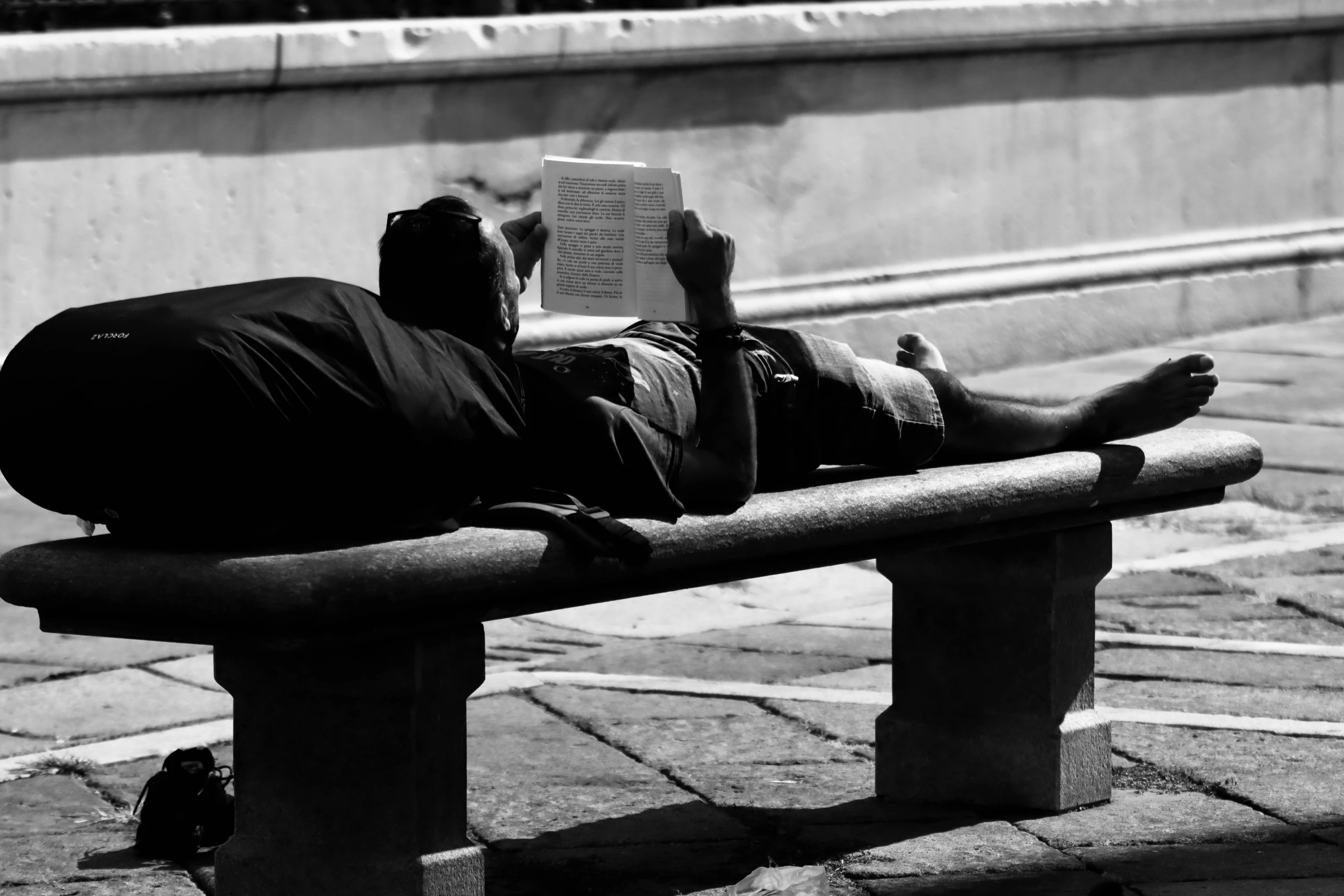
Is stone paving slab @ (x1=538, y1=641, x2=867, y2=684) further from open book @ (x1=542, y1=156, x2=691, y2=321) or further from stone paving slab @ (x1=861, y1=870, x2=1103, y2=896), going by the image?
open book @ (x1=542, y1=156, x2=691, y2=321)

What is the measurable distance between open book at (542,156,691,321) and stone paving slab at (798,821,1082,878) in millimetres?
962

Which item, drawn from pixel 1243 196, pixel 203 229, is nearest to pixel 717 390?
pixel 203 229

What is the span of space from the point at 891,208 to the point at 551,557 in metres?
6.01

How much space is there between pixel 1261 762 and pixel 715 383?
1.46 metres

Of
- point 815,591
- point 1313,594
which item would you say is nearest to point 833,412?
point 815,591

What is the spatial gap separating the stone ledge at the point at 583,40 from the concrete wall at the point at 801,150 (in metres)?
0.01

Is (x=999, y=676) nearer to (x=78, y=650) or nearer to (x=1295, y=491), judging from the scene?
(x=78, y=650)

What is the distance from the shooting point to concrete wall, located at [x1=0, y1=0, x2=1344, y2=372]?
6961mm

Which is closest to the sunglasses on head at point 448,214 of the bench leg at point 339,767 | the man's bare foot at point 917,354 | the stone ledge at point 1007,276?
the bench leg at point 339,767

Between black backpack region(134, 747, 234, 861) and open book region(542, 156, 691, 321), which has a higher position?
open book region(542, 156, 691, 321)

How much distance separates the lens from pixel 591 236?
11.2 feet

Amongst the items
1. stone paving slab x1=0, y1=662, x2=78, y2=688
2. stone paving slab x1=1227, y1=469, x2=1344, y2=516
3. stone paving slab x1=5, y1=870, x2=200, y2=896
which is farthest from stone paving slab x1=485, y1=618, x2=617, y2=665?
stone paving slab x1=1227, y1=469, x2=1344, y2=516

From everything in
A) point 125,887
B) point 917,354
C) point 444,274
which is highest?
point 444,274

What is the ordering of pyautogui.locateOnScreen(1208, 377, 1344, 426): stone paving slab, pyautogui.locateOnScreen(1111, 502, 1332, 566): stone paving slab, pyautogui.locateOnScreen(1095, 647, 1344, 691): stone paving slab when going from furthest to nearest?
pyautogui.locateOnScreen(1208, 377, 1344, 426): stone paving slab, pyautogui.locateOnScreen(1111, 502, 1332, 566): stone paving slab, pyautogui.locateOnScreen(1095, 647, 1344, 691): stone paving slab
